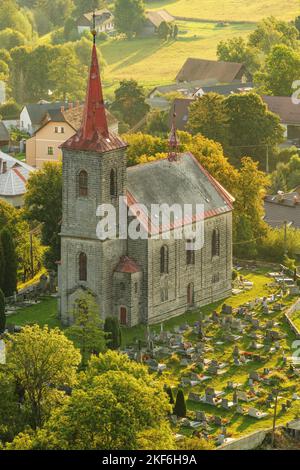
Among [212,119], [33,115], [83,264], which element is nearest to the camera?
[83,264]

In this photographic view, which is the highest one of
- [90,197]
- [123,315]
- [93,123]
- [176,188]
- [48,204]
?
[93,123]

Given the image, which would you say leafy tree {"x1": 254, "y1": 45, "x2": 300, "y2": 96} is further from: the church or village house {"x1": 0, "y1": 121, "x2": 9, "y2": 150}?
the church

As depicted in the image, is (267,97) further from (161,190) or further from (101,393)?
(101,393)

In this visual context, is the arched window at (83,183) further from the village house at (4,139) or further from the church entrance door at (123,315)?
the village house at (4,139)

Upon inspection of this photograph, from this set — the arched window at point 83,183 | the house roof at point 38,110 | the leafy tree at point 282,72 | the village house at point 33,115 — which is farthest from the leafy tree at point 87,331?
the leafy tree at point 282,72

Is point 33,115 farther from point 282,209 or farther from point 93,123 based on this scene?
point 93,123

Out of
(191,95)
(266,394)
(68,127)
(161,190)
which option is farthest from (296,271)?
(191,95)

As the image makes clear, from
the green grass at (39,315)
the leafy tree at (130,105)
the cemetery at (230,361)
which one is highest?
the leafy tree at (130,105)

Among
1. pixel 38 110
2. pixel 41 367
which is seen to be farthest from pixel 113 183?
pixel 38 110
